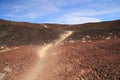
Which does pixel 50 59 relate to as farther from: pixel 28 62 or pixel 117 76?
pixel 117 76

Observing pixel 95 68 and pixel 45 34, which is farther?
pixel 45 34

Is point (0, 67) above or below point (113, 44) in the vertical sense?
below

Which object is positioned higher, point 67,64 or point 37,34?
point 37,34

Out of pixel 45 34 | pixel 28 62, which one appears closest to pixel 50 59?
pixel 28 62

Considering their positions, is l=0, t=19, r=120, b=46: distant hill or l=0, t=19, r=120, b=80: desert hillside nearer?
l=0, t=19, r=120, b=80: desert hillside

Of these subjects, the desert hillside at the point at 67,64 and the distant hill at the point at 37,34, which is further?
the distant hill at the point at 37,34

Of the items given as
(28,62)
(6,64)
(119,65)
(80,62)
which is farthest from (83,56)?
(6,64)

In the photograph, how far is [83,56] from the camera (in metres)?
19.4

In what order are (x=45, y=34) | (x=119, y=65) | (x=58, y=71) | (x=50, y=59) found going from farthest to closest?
(x=45, y=34) < (x=50, y=59) < (x=58, y=71) < (x=119, y=65)

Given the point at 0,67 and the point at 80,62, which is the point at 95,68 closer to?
the point at 80,62

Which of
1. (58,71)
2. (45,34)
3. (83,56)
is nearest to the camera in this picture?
(58,71)

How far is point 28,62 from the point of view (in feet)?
70.8

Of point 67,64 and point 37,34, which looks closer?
point 67,64

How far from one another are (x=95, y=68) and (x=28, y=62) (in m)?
8.48
